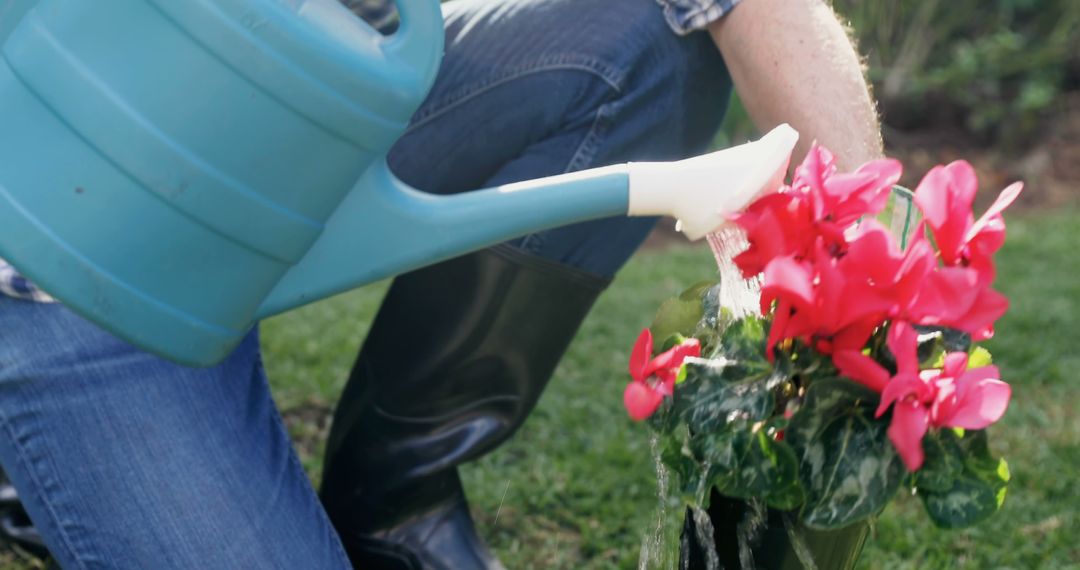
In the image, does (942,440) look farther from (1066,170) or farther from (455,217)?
(1066,170)

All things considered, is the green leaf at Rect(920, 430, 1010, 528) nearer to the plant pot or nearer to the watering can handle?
the plant pot

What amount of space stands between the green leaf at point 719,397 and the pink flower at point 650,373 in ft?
0.07

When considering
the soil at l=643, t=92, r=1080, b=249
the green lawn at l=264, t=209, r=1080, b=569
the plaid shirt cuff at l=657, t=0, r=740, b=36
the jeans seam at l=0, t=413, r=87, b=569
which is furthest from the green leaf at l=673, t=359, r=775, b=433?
the soil at l=643, t=92, r=1080, b=249

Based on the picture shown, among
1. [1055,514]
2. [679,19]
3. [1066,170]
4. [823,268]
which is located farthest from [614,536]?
[1066,170]

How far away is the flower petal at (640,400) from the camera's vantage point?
96 centimetres

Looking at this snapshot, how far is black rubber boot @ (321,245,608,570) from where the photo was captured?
1506mm

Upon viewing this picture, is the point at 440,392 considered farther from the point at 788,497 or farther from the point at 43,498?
the point at 788,497

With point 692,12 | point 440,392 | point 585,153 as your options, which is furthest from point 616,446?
point 692,12

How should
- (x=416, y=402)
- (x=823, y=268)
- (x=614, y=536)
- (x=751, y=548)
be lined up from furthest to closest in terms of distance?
1. (x=614, y=536)
2. (x=416, y=402)
3. (x=751, y=548)
4. (x=823, y=268)

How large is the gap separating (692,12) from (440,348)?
489mm

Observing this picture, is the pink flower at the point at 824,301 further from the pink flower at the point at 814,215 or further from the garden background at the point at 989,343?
the garden background at the point at 989,343

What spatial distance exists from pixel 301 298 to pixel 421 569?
630mm

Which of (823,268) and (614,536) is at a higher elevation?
(823,268)

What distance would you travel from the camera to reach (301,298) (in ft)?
3.54
